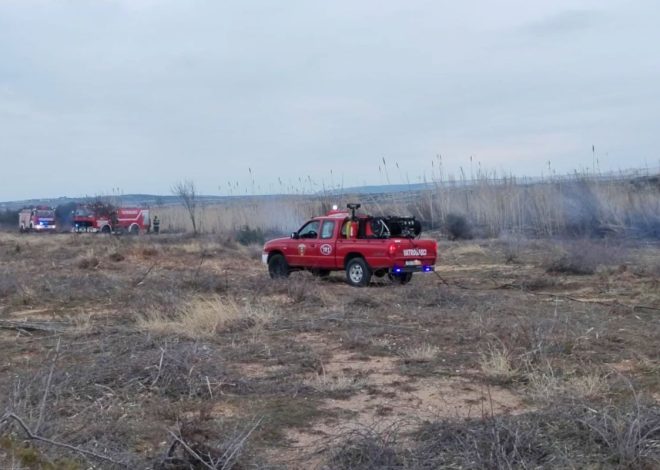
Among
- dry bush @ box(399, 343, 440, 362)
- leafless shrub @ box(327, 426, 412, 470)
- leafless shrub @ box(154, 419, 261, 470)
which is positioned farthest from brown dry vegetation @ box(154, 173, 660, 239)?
leafless shrub @ box(154, 419, 261, 470)

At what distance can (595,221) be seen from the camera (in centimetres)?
3406

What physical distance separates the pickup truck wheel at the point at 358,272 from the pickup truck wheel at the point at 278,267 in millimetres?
2021

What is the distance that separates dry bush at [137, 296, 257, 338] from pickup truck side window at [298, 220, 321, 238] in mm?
6938

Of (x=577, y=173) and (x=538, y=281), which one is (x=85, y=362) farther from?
(x=577, y=173)

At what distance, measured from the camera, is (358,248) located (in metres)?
18.5

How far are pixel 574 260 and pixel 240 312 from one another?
10682mm

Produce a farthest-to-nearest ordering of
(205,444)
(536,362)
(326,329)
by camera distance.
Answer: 1. (326,329)
2. (536,362)
3. (205,444)

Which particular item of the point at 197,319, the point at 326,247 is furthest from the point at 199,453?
the point at 326,247

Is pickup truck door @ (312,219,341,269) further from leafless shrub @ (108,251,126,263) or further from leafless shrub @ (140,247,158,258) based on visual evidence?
leafless shrub @ (140,247,158,258)

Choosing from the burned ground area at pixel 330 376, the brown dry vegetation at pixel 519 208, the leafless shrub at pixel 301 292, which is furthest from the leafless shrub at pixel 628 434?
the brown dry vegetation at pixel 519 208

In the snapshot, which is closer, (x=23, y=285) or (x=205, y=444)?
(x=205, y=444)

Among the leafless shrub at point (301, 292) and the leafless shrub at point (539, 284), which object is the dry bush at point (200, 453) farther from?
the leafless shrub at point (539, 284)

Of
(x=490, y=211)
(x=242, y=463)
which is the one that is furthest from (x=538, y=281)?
(x=490, y=211)

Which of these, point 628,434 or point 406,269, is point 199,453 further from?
point 406,269
